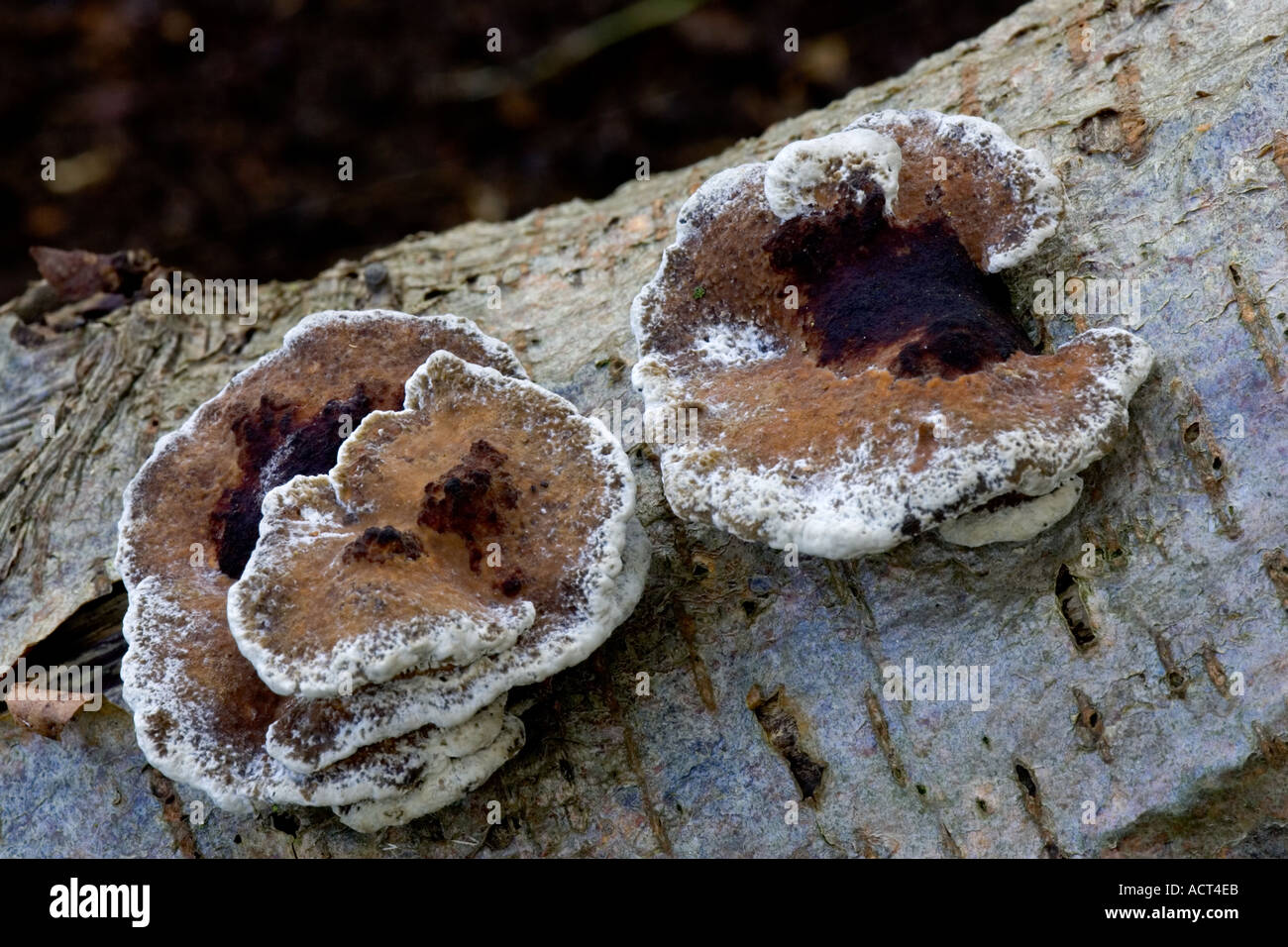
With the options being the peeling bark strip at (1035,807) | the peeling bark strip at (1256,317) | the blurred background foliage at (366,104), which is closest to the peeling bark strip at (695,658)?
the peeling bark strip at (1035,807)

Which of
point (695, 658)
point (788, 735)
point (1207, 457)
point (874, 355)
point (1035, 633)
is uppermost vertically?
point (874, 355)

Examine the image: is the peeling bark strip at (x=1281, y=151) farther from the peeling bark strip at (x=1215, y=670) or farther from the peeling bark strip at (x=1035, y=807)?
the peeling bark strip at (x=1035, y=807)

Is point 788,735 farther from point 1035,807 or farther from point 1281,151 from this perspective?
point 1281,151

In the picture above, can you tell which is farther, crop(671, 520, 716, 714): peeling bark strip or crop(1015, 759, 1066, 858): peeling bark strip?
crop(671, 520, 716, 714): peeling bark strip

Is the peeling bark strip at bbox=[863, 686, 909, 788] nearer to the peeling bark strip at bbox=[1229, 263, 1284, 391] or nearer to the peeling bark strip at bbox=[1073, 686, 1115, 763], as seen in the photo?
the peeling bark strip at bbox=[1073, 686, 1115, 763]

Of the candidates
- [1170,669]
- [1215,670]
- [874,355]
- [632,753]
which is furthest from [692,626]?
[1215,670]

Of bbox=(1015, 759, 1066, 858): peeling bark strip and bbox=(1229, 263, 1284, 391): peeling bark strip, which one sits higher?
bbox=(1229, 263, 1284, 391): peeling bark strip

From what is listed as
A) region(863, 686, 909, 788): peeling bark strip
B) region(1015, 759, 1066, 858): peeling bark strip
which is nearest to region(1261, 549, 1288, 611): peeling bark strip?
region(1015, 759, 1066, 858): peeling bark strip
